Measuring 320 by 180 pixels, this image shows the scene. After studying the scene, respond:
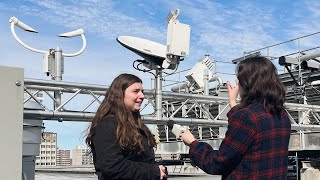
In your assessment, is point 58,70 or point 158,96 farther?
point 158,96

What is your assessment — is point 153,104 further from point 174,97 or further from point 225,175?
point 225,175

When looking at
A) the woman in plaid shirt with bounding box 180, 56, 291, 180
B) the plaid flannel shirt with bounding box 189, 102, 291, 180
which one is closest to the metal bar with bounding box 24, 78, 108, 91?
the woman in plaid shirt with bounding box 180, 56, 291, 180

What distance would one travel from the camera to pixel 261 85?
8.63 ft

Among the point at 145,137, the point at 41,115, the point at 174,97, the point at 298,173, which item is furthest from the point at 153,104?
the point at 298,173

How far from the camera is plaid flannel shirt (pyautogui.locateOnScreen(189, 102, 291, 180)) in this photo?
2523mm

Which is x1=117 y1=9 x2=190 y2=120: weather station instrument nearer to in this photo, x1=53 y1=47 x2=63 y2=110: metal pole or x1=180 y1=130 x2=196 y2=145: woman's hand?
x1=53 y1=47 x2=63 y2=110: metal pole

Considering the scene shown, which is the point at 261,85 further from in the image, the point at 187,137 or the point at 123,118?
the point at 123,118

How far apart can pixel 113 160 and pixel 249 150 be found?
78 cm

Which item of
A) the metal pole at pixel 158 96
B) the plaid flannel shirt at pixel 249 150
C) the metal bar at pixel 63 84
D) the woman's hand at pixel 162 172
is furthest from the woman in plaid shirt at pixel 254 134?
the metal pole at pixel 158 96

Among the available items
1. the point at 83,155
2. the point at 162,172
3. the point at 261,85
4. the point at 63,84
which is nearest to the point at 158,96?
the point at 63,84

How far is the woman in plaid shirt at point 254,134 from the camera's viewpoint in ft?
8.31

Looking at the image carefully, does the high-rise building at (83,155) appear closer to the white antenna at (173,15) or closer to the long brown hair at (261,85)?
the long brown hair at (261,85)

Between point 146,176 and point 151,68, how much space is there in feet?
18.3

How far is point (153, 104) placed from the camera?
8766mm
